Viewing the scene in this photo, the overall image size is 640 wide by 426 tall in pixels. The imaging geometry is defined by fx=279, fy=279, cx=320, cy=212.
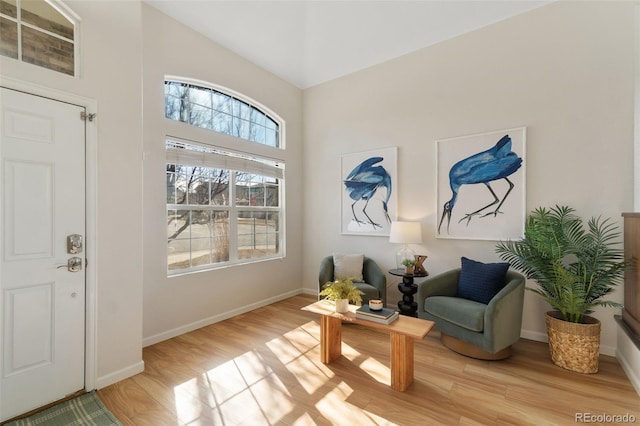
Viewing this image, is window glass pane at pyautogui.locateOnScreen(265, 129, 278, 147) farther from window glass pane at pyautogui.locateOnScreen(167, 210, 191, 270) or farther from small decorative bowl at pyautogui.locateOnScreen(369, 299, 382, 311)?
small decorative bowl at pyautogui.locateOnScreen(369, 299, 382, 311)

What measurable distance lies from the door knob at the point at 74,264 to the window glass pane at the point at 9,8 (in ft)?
5.65

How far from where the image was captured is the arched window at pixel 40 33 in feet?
6.17

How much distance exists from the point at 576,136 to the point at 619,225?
3.14 ft

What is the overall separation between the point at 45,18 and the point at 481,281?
4334 mm

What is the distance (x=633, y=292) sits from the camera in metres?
2.33

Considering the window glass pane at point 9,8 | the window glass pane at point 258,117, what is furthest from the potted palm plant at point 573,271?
the window glass pane at point 9,8

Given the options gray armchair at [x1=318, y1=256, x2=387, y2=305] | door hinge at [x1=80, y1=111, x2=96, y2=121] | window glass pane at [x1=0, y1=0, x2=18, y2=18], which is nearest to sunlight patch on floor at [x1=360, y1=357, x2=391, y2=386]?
gray armchair at [x1=318, y1=256, x2=387, y2=305]

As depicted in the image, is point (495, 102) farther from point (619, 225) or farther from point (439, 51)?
point (619, 225)

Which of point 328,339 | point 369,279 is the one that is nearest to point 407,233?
point 369,279

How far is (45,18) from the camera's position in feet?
6.66

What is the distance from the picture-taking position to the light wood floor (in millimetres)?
1893

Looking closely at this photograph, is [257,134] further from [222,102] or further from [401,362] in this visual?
[401,362]

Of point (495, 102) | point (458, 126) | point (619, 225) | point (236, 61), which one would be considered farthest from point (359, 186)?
point (619, 225)

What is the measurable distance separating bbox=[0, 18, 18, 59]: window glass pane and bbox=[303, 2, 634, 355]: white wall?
11.7ft
